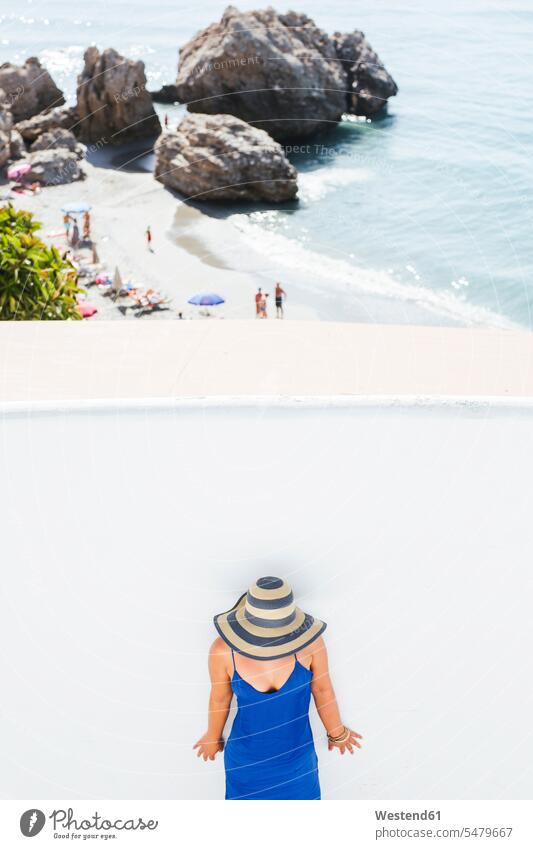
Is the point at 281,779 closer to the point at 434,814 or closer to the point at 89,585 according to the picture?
the point at 434,814

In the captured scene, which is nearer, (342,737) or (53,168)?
(342,737)

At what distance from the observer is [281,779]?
2.85m

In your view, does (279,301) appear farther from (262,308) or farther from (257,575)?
(257,575)

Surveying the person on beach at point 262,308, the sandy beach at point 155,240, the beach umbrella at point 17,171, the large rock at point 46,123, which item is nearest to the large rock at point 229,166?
the sandy beach at point 155,240

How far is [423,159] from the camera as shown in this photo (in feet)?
82.0

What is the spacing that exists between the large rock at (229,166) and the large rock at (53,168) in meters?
2.43

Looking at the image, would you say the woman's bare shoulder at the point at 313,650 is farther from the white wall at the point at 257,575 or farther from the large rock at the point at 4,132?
the large rock at the point at 4,132

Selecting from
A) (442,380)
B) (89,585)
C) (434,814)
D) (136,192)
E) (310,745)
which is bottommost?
(434,814)

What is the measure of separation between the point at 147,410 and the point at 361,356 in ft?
3.91

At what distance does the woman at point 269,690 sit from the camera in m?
2.73

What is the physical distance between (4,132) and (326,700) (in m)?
21.9

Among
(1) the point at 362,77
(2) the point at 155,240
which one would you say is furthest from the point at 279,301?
(1) the point at 362,77

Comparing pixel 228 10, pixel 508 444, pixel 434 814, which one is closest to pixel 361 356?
pixel 508 444

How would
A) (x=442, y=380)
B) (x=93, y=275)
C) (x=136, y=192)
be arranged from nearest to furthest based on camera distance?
(x=442, y=380) → (x=93, y=275) → (x=136, y=192)
